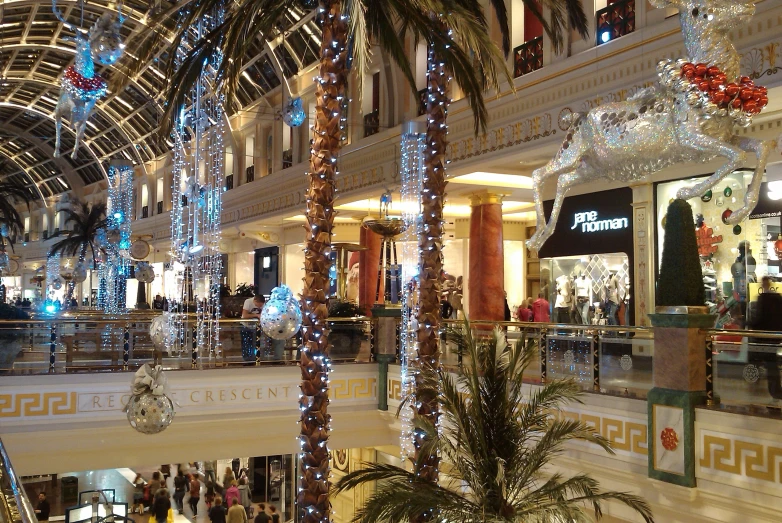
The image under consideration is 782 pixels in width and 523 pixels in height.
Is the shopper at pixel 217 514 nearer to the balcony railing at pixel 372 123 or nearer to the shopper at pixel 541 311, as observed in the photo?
the shopper at pixel 541 311

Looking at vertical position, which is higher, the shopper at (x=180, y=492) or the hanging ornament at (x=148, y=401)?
the hanging ornament at (x=148, y=401)

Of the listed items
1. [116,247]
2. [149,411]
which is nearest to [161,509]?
[149,411]

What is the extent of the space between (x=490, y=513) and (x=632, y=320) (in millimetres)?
8728

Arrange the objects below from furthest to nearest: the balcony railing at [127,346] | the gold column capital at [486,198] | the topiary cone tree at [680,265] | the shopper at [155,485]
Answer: the shopper at [155,485]
the gold column capital at [486,198]
the balcony railing at [127,346]
the topiary cone tree at [680,265]

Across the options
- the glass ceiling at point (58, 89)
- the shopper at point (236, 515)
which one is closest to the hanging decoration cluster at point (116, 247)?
the glass ceiling at point (58, 89)

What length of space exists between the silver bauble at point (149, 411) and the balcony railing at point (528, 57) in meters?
7.64

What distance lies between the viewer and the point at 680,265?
7023 millimetres

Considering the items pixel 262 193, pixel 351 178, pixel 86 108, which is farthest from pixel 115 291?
pixel 86 108

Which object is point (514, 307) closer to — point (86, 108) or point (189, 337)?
point (189, 337)

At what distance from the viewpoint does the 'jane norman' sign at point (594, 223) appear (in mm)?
13519

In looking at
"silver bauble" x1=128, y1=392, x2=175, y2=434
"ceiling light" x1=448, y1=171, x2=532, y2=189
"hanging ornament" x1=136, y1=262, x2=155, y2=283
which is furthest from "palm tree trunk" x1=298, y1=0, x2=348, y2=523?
"hanging ornament" x1=136, y1=262, x2=155, y2=283

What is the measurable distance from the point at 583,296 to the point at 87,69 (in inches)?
378

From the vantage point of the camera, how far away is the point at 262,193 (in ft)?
76.1

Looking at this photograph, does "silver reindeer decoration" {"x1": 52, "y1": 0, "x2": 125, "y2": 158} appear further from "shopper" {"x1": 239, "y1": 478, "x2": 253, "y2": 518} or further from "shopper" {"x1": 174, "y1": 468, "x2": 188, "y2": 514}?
"shopper" {"x1": 174, "y1": 468, "x2": 188, "y2": 514}
